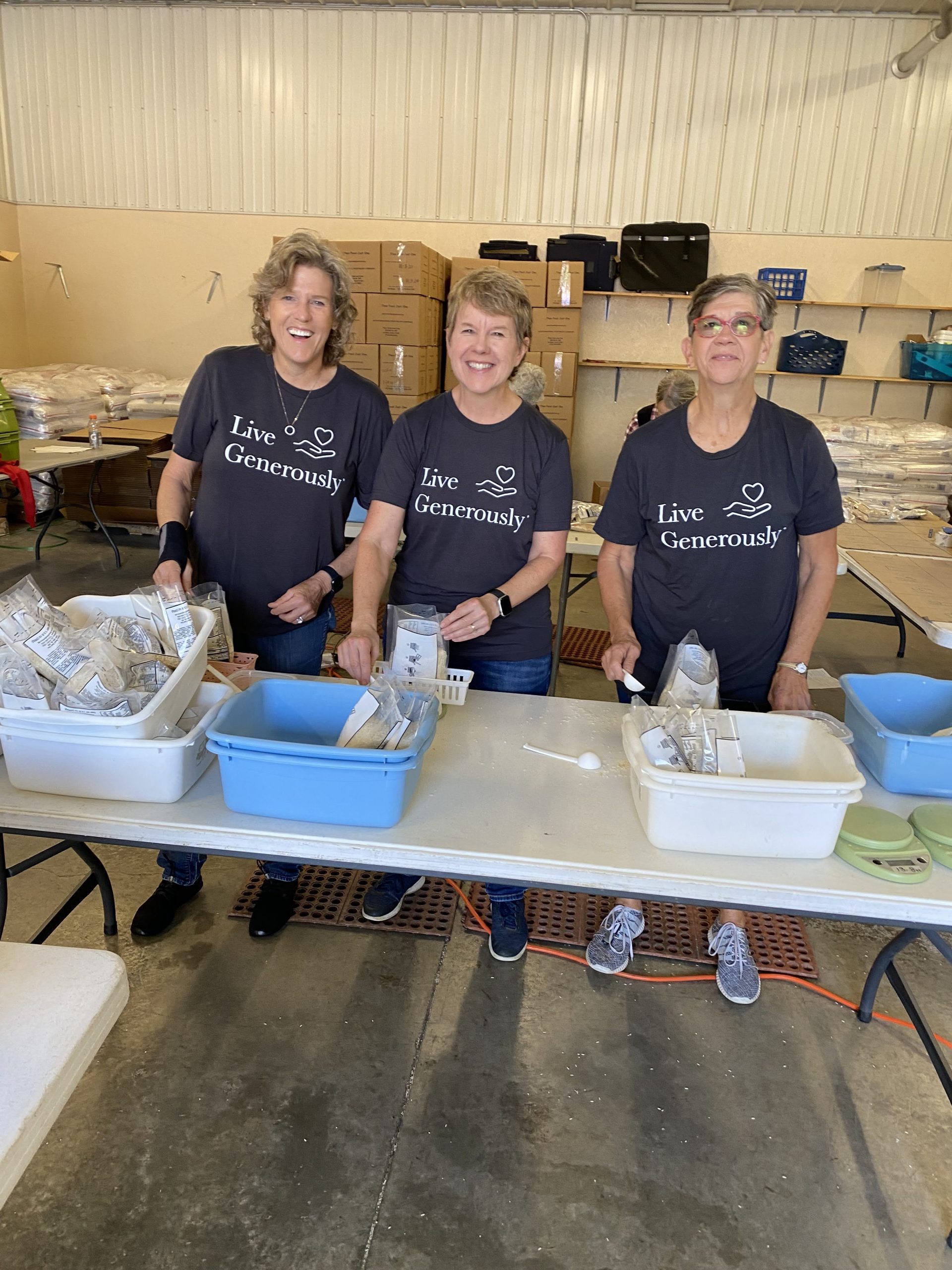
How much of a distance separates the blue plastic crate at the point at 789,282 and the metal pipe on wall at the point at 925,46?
1.52 m

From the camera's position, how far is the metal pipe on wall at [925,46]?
5707mm

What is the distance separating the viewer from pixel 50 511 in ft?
18.2

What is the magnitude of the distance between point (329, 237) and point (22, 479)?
3.81 meters

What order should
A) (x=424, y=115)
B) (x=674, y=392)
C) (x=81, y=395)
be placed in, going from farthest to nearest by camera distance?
(x=424, y=115) < (x=81, y=395) < (x=674, y=392)

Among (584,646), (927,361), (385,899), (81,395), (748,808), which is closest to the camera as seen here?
(748,808)

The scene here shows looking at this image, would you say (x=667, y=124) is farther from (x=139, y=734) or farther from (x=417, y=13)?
(x=139, y=734)

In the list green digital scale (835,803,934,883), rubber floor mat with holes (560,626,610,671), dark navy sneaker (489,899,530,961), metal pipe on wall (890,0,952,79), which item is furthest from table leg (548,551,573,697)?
metal pipe on wall (890,0,952,79)

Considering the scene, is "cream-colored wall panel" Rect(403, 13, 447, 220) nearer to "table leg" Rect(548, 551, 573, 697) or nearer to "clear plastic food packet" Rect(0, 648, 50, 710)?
"table leg" Rect(548, 551, 573, 697)

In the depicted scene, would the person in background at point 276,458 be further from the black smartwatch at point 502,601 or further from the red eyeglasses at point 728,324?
the red eyeglasses at point 728,324

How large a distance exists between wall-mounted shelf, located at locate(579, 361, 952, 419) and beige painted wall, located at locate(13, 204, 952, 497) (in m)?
0.05

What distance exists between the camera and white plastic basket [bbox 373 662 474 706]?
61.1 inches

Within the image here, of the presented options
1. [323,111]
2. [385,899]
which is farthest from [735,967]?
[323,111]

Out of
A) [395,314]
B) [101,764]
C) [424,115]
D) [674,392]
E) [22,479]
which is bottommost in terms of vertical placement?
[22,479]

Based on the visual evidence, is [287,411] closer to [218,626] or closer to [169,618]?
[218,626]
